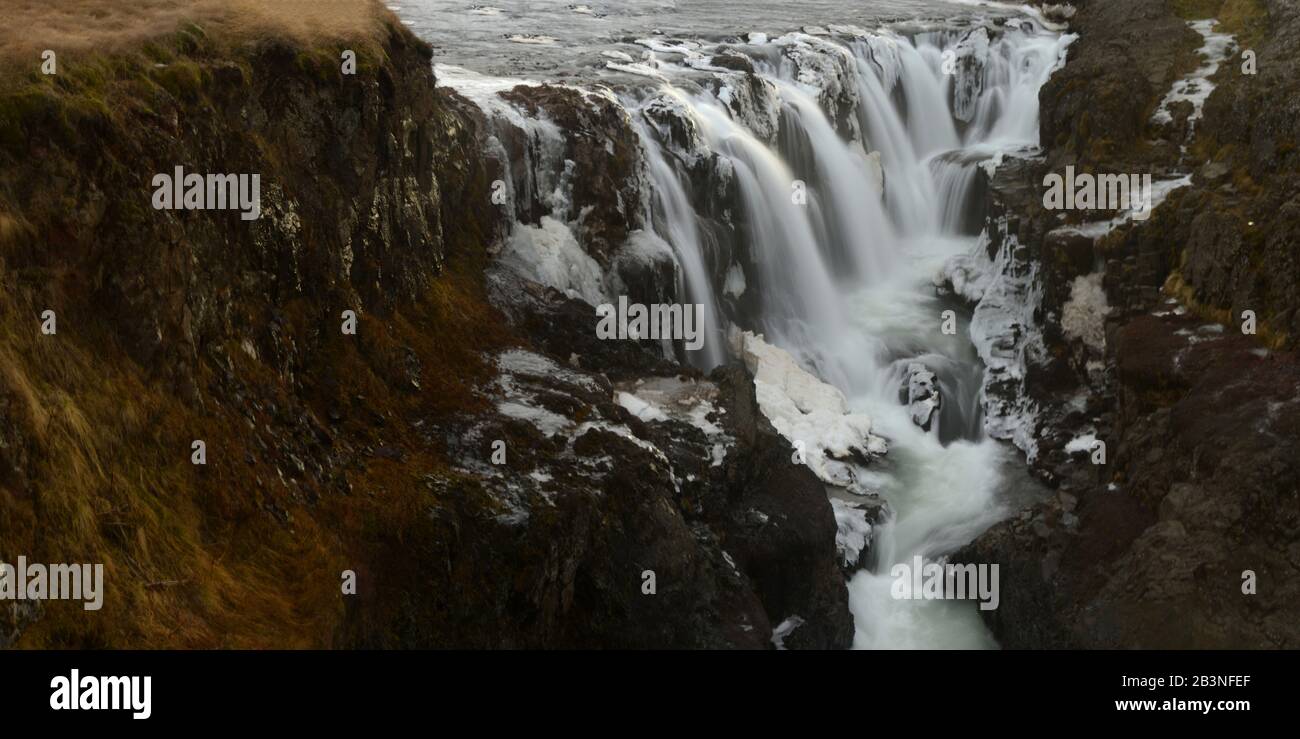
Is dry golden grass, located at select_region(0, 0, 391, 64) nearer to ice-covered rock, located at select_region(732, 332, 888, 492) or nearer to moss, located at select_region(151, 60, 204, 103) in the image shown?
moss, located at select_region(151, 60, 204, 103)

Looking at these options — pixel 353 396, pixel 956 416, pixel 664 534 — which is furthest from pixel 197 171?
pixel 956 416

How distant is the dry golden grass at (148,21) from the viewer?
14.5 m

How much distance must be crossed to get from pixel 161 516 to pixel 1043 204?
79.4 ft

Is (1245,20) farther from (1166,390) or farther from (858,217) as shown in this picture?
(1166,390)

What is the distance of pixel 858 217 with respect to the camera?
3322 centimetres

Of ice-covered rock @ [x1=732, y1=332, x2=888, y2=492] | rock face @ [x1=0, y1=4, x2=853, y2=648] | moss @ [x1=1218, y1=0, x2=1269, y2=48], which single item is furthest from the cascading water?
moss @ [x1=1218, y1=0, x2=1269, y2=48]

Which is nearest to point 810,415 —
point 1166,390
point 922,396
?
point 922,396

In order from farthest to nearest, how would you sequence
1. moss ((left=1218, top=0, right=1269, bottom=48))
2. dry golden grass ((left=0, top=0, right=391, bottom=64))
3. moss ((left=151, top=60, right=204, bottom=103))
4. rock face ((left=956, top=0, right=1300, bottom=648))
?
moss ((left=1218, top=0, right=1269, bottom=48)), rock face ((left=956, top=0, right=1300, bottom=648)), moss ((left=151, top=60, right=204, bottom=103)), dry golden grass ((left=0, top=0, right=391, bottom=64))

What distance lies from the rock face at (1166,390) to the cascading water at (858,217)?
1780mm

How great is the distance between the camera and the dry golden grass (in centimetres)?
1453

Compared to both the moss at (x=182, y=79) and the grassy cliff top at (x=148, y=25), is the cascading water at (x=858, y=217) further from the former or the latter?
the moss at (x=182, y=79)

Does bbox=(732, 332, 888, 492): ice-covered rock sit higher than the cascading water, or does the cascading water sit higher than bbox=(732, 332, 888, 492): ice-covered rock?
the cascading water

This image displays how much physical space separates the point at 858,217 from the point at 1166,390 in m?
12.8

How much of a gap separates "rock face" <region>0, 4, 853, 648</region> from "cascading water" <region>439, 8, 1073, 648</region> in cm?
336
